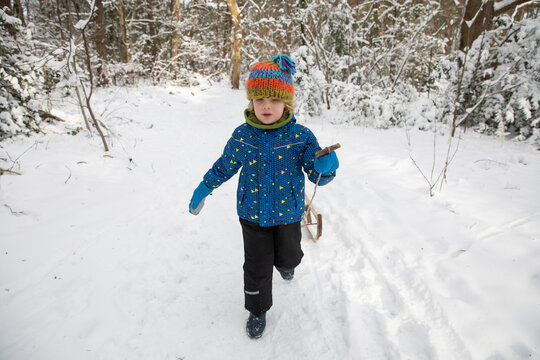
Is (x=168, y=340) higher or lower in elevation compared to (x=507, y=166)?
lower

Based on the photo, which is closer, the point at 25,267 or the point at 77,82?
the point at 25,267

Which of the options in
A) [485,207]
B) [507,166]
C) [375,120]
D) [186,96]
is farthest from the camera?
[186,96]

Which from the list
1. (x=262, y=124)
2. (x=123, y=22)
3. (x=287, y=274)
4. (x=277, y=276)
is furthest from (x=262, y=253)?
(x=123, y=22)

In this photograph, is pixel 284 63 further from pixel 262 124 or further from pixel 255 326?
pixel 255 326

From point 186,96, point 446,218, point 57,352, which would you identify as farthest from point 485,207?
point 186,96

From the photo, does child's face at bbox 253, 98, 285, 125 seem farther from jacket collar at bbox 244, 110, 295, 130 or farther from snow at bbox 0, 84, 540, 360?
snow at bbox 0, 84, 540, 360

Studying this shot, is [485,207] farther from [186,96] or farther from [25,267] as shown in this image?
[186,96]

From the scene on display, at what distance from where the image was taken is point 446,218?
2.67 metres

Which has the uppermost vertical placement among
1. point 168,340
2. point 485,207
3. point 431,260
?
point 485,207

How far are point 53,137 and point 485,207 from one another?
6879 mm

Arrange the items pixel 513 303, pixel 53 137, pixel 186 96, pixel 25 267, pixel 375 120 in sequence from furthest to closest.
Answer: pixel 186 96
pixel 375 120
pixel 53 137
pixel 25 267
pixel 513 303

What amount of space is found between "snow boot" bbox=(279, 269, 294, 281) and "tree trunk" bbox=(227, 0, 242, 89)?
50.1ft

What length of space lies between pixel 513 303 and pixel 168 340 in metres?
2.33

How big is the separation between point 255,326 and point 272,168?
1162mm
